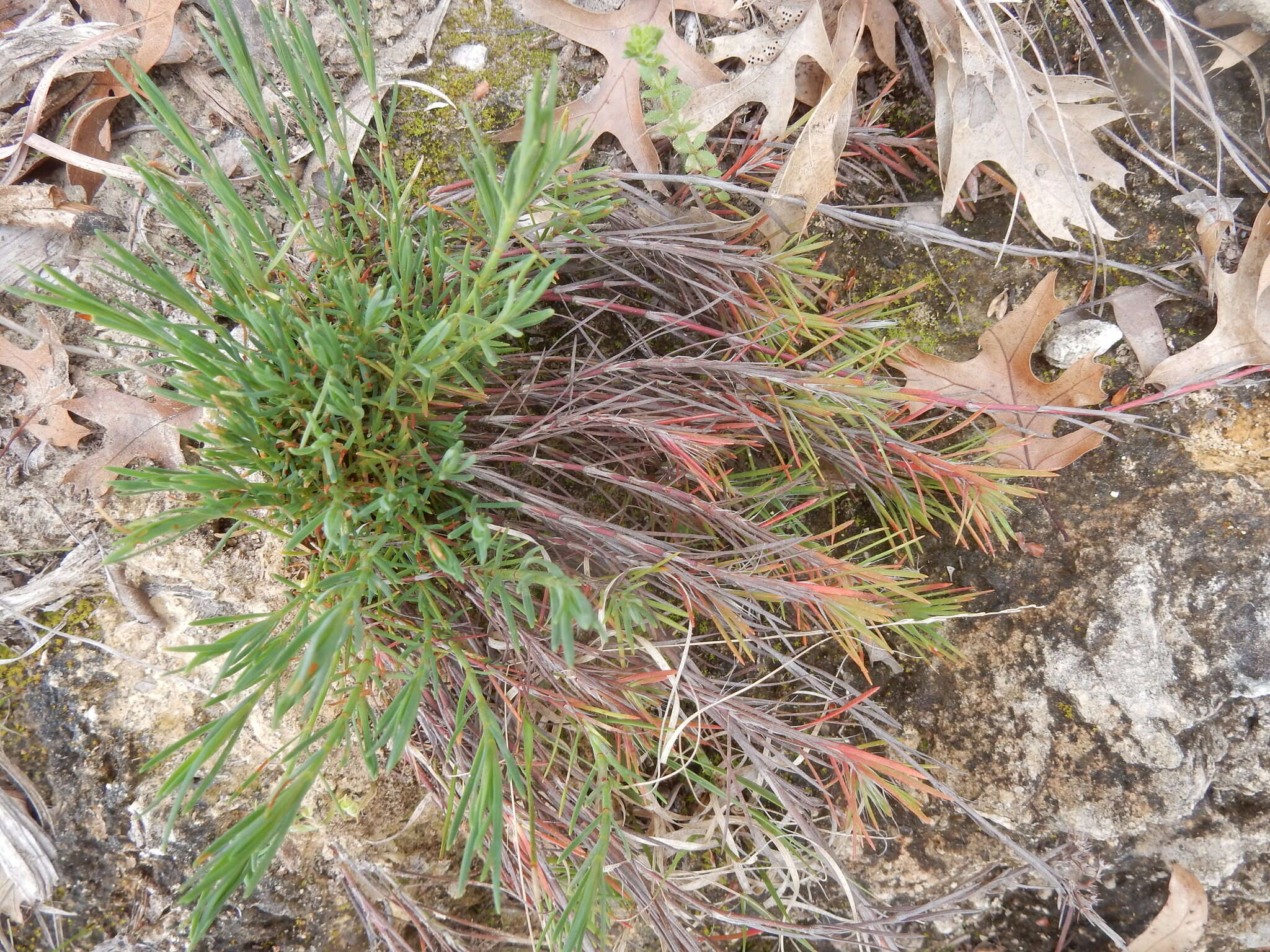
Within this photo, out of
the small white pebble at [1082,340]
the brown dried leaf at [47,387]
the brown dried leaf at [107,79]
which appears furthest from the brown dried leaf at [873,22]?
the brown dried leaf at [47,387]

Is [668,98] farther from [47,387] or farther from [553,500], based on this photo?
[47,387]

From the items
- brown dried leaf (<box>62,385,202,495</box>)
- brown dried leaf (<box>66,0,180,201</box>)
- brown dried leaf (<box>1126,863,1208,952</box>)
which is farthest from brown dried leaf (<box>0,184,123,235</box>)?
brown dried leaf (<box>1126,863,1208,952</box>)

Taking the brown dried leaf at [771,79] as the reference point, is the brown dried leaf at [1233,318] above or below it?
below

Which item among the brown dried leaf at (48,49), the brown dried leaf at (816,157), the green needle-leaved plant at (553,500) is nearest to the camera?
the green needle-leaved plant at (553,500)

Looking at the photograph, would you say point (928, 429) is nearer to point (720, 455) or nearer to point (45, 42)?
point (720, 455)

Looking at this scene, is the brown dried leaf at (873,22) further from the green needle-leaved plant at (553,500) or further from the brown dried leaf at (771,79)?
the green needle-leaved plant at (553,500)

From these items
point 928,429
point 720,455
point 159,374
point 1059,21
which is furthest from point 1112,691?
point 159,374

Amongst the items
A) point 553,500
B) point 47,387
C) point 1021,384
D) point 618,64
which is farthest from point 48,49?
point 1021,384
